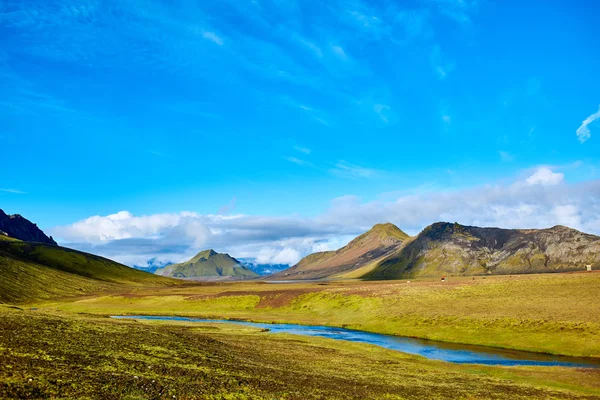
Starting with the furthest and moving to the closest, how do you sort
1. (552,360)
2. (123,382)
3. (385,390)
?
(552,360) → (385,390) → (123,382)

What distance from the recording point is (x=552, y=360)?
57.6 metres

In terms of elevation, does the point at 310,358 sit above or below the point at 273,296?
above

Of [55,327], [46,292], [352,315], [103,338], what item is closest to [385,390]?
[103,338]

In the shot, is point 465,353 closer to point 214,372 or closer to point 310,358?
point 310,358

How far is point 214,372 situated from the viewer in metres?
32.3

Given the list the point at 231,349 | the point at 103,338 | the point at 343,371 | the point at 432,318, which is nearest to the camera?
the point at 103,338

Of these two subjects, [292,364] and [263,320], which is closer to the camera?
[292,364]

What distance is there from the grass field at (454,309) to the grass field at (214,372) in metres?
22.4

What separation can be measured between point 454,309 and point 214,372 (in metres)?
75.1

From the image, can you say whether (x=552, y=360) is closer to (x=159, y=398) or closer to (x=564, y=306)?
(x=564, y=306)

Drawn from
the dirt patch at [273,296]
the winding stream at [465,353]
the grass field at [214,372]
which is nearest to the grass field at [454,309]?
the dirt patch at [273,296]

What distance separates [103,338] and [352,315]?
259ft

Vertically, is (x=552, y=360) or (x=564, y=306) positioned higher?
(x=564, y=306)

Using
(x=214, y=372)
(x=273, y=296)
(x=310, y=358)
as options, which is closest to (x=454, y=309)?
(x=310, y=358)
